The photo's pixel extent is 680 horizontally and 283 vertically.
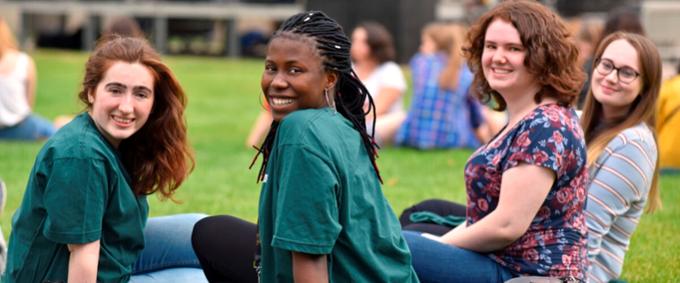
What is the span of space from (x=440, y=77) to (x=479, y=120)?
791 mm

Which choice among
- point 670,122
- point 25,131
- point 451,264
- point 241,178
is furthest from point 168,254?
point 25,131

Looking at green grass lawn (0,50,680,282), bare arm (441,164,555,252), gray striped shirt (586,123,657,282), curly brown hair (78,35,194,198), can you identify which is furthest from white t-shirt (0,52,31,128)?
bare arm (441,164,555,252)

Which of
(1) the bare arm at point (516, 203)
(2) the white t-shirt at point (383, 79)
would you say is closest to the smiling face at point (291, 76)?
(1) the bare arm at point (516, 203)

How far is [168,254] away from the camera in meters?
4.41

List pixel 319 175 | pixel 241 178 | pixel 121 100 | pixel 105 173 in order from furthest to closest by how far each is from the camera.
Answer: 1. pixel 241 178
2. pixel 121 100
3. pixel 105 173
4. pixel 319 175

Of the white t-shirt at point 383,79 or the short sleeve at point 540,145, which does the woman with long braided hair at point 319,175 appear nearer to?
the short sleeve at point 540,145

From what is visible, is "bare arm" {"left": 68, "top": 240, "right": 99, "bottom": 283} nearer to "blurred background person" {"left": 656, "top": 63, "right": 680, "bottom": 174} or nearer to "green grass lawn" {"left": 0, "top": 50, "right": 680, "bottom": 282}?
"green grass lawn" {"left": 0, "top": 50, "right": 680, "bottom": 282}

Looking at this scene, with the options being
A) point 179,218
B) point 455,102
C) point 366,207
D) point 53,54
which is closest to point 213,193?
point 179,218

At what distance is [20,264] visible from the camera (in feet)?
12.1

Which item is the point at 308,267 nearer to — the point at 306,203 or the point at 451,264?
the point at 306,203

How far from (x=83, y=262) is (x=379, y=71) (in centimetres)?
697

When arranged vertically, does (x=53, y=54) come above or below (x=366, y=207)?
below

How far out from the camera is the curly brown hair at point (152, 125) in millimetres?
3797

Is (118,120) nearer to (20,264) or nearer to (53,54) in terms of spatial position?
(20,264)
